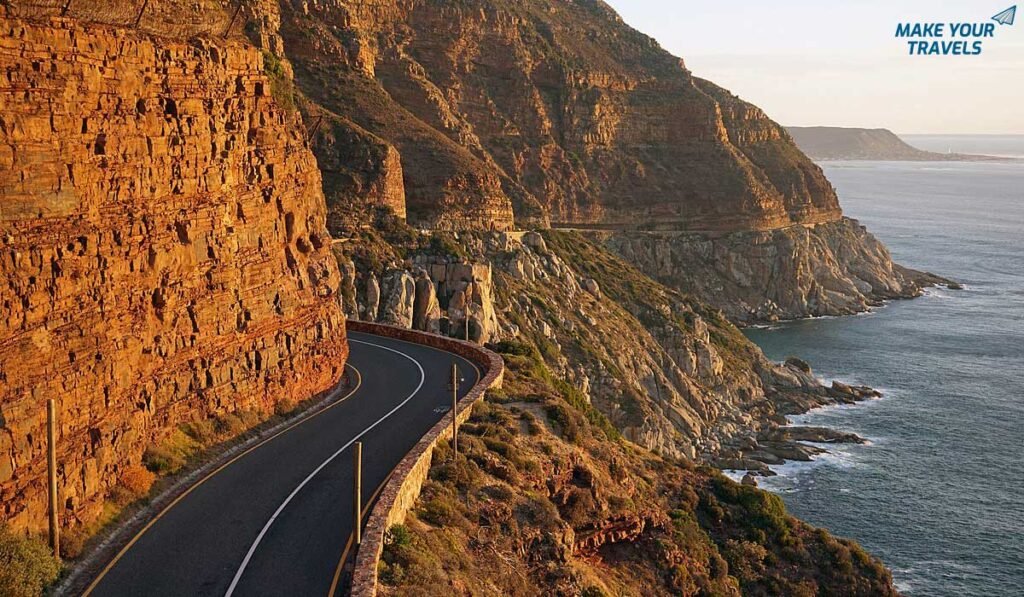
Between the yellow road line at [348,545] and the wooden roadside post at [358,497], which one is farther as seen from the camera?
the wooden roadside post at [358,497]

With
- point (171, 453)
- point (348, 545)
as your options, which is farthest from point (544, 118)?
point (348, 545)

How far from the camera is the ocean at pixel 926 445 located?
172 ft

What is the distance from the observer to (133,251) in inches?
953

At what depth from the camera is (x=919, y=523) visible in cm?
5572

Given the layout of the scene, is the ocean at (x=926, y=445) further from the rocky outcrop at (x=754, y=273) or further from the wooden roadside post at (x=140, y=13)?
the wooden roadside post at (x=140, y=13)

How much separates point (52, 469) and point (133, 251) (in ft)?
20.5

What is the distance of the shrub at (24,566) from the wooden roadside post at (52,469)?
279 millimetres

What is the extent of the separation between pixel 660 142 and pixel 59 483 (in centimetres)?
12141

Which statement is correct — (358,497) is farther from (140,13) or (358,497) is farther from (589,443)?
(589,443)

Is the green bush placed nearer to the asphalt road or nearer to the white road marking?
the asphalt road

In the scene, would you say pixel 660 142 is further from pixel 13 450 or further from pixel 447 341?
pixel 13 450

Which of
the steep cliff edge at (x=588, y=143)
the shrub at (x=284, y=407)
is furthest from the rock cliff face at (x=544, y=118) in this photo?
the shrub at (x=284, y=407)

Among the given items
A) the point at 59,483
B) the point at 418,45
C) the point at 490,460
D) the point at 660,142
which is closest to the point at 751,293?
the point at 660,142

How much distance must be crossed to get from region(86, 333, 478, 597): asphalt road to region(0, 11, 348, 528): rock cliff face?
5.40 ft
